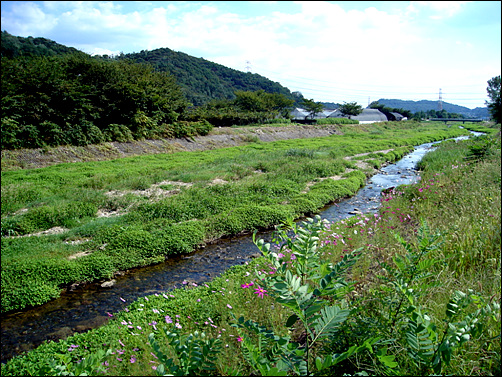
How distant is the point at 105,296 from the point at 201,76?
10140 centimetres

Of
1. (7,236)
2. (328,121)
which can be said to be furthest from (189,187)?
(328,121)

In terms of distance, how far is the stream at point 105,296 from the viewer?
573cm

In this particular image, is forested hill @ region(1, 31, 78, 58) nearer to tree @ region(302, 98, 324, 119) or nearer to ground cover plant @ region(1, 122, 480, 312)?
ground cover plant @ region(1, 122, 480, 312)

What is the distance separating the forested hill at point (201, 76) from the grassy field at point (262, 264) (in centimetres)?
6965

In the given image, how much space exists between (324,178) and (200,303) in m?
13.8

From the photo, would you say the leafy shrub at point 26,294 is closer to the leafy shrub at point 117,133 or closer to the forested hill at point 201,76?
the leafy shrub at point 117,133

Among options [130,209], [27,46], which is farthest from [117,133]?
[27,46]

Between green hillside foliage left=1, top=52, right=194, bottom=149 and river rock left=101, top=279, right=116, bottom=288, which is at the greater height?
green hillside foliage left=1, top=52, right=194, bottom=149

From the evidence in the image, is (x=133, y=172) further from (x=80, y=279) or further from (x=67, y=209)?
(x=80, y=279)

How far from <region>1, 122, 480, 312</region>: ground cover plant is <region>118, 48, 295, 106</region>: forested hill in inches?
2610

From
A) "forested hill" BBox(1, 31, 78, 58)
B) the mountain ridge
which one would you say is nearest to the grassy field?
"forested hill" BBox(1, 31, 78, 58)

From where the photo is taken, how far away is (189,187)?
14477 millimetres

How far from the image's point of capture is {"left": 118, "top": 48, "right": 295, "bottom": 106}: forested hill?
90981mm

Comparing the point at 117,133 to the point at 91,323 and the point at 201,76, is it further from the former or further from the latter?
the point at 201,76
